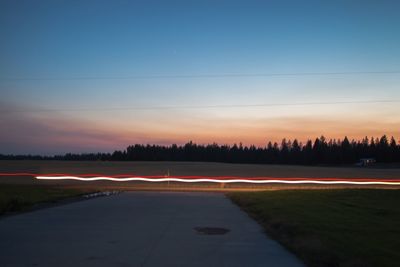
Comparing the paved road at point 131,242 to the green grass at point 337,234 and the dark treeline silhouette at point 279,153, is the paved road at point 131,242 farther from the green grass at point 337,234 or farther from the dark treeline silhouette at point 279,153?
the dark treeline silhouette at point 279,153

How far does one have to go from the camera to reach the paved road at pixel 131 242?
31.3 ft

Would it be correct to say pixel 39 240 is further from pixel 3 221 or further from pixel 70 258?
pixel 3 221

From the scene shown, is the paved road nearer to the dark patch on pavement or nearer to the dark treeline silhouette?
the dark patch on pavement

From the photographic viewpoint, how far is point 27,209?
20984mm

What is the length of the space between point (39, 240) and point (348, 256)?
6895mm

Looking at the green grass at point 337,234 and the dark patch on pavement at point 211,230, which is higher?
the green grass at point 337,234

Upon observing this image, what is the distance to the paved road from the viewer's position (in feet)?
31.3

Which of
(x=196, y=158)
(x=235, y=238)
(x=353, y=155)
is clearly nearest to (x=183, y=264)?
(x=235, y=238)

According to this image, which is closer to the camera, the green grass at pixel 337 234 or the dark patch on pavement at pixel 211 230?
the green grass at pixel 337 234

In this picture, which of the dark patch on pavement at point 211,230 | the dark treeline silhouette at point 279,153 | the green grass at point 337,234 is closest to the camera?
the green grass at point 337,234

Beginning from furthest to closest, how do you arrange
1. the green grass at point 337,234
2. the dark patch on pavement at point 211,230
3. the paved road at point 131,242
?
the dark patch on pavement at point 211,230
the green grass at point 337,234
the paved road at point 131,242

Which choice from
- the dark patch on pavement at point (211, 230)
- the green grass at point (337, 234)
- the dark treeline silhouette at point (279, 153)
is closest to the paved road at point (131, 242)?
the dark patch on pavement at point (211, 230)

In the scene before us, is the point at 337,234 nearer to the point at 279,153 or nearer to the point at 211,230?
the point at 211,230

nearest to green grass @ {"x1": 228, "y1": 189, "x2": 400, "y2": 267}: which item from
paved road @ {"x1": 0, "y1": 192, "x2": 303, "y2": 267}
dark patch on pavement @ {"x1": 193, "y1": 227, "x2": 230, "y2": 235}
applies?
paved road @ {"x1": 0, "y1": 192, "x2": 303, "y2": 267}
